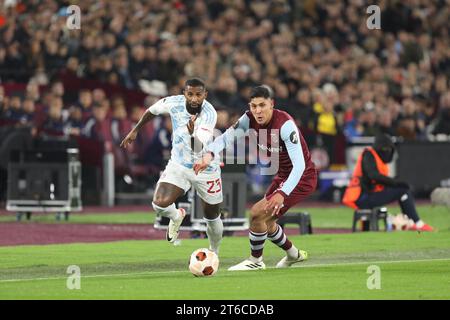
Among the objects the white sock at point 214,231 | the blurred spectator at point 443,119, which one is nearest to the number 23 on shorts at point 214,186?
the white sock at point 214,231

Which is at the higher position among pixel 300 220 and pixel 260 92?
pixel 260 92

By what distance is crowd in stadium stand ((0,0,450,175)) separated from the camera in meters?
A: 26.8

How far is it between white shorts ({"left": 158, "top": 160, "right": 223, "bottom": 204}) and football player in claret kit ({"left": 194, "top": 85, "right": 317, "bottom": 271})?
134 cm

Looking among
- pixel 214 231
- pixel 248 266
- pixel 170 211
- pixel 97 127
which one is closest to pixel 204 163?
pixel 248 266

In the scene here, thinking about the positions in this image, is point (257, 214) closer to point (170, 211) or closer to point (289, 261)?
point (289, 261)

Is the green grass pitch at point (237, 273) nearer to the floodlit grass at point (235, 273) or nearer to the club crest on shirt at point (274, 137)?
the floodlit grass at point (235, 273)

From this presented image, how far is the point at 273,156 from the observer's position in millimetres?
15195

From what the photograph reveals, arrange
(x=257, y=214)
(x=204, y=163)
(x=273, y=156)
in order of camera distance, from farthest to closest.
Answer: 1. (x=273, y=156)
2. (x=257, y=214)
3. (x=204, y=163)

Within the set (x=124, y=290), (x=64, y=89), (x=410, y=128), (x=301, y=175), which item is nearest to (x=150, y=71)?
(x=64, y=89)

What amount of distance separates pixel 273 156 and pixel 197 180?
1.45m

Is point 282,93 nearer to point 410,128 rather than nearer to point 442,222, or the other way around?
point 410,128

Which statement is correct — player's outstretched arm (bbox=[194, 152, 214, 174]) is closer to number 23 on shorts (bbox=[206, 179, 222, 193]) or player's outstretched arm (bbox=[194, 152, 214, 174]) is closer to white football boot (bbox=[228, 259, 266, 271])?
white football boot (bbox=[228, 259, 266, 271])

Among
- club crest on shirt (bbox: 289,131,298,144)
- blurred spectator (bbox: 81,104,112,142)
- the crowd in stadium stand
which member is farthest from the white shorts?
blurred spectator (bbox: 81,104,112,142)

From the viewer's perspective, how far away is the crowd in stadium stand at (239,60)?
26844 mm
